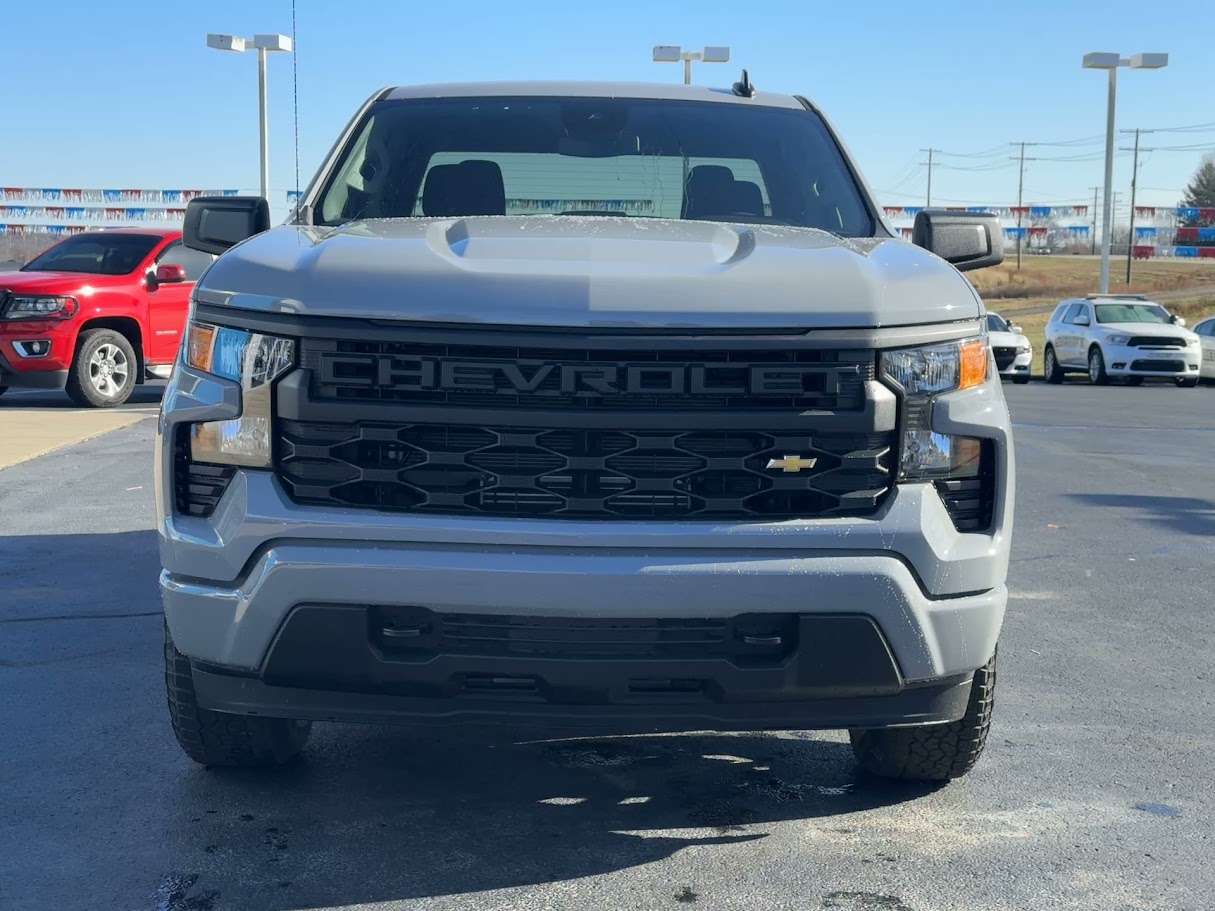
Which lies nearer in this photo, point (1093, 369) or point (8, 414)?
point (8, 414)

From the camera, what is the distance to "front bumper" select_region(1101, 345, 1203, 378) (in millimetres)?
24953

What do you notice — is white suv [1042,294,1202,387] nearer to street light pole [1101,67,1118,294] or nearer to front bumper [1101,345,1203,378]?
front bumper [1101,345,1203,378]

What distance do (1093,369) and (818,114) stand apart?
22148mm

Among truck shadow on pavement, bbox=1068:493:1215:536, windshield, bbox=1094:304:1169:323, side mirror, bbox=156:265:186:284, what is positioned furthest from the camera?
windshield, bbox=1094:304:1169:323

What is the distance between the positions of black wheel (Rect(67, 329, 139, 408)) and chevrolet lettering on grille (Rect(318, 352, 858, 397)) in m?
11.9

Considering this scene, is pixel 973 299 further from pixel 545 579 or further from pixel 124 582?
pixel 124 582

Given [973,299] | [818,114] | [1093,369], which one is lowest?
[1093,369]

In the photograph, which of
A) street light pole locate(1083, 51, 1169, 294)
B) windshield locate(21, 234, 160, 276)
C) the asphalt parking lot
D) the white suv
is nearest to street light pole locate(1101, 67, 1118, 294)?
street light pole locate(1083, 51, 1169, 294)

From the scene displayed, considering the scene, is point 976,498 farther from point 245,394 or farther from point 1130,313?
point 1130,313

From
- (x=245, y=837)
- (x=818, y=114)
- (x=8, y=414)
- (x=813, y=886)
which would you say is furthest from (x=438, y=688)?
(x=8, y=414)

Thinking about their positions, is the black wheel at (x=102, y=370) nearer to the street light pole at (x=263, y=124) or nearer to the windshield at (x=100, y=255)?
the windshield at (x=100, y=255)

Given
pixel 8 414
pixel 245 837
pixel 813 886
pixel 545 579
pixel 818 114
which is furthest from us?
pixel 8 414

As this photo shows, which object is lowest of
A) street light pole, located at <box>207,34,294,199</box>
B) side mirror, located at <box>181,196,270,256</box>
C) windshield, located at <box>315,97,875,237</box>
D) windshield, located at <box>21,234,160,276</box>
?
windshield, located at <box>21,234,160,276</box>

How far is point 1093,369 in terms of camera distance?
25.8 meters
